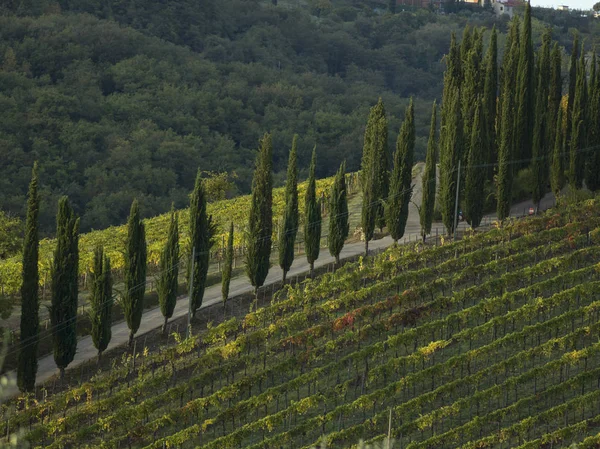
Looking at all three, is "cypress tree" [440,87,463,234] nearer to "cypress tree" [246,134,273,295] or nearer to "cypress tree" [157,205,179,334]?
"cypress tree" [246,134,273,295]

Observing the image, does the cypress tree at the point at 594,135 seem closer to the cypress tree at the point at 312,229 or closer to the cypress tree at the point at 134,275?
the cypress tree at the point at 312,229

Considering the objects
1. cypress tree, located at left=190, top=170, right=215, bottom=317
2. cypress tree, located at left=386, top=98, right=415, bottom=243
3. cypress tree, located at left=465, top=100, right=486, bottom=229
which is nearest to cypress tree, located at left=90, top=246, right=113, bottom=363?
cypress tree, located at left=190, top=170, right=215, bottom=317

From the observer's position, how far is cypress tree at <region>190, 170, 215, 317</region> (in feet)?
163

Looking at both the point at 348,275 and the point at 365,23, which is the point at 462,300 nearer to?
the point at 348,275

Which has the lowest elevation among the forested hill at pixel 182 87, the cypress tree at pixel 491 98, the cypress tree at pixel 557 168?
the forested hill at pixel 182 87

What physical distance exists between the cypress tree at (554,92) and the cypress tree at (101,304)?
91.9ft

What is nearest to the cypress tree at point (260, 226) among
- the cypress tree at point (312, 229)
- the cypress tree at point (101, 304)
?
the cypress tree at point (312, 229)

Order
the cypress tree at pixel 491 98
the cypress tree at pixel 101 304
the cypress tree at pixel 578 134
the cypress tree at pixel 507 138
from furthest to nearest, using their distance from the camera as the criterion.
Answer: the cypress tree at pixel 491 98 → the cypress tree at pixel 578 134 → the cypress tree at pixel 507 138 → the cypress tree at pixel 101 304

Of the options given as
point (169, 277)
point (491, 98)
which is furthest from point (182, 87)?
point (169, 277)

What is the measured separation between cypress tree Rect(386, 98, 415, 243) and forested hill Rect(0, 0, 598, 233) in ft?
143

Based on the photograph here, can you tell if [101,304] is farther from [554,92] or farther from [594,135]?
[554,92]

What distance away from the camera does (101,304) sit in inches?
1815

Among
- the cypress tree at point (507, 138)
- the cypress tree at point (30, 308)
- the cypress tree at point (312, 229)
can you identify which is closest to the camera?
the cypress tree at point (30, 308)

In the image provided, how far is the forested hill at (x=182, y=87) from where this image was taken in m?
108
